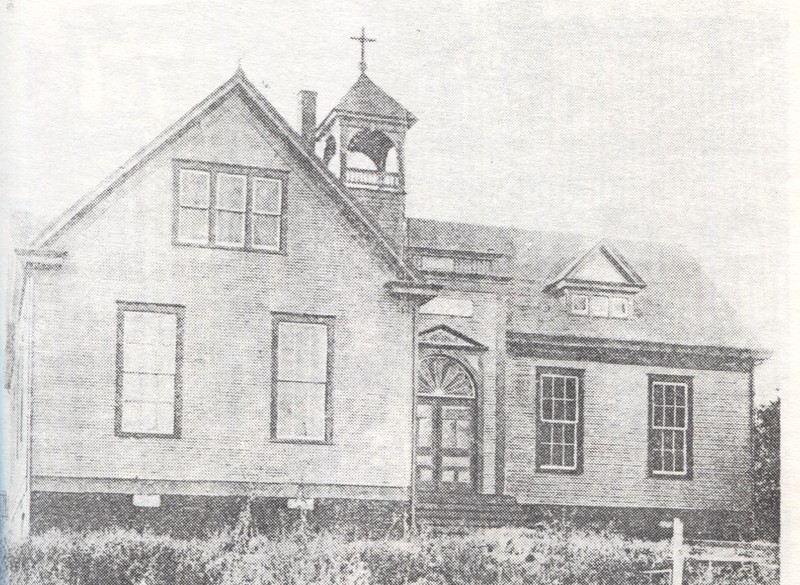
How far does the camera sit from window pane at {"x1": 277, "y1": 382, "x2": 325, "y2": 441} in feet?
40.6

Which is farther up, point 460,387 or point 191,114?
point 191,114

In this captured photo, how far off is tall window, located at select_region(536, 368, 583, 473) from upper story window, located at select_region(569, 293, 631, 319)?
0.61 m

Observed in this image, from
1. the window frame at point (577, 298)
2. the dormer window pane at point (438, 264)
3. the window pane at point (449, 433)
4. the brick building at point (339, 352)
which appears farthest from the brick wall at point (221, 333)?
the window frame at point (577, 298)

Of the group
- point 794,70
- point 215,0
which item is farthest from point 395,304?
point 794,70

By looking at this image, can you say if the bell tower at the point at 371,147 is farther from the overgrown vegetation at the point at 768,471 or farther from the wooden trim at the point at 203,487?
the overgrown vegetation at the point at 768,471

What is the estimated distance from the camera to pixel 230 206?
1228 cm

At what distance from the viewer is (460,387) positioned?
1346 cm

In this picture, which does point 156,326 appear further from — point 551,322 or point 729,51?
Answer: point 729,51

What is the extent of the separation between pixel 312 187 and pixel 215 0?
6.76 ft

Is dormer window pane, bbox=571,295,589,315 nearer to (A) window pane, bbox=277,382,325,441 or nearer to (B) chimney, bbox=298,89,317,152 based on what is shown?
(A) window pane, bbox=277,382,325,441

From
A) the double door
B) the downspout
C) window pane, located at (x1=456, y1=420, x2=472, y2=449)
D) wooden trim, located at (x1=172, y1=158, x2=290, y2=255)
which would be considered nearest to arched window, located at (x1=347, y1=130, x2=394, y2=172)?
wooden trim, located at (x1=172, y1=158, x2=290, y2=255)

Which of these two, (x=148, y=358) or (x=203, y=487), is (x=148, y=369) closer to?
(x=148, y=358)

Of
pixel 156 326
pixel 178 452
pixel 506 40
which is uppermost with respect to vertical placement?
pixel 506 40

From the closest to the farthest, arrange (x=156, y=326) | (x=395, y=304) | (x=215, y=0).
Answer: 1. (x=215, y=0)
2. (x=156, y=326)
3. (x=395, y=304)
